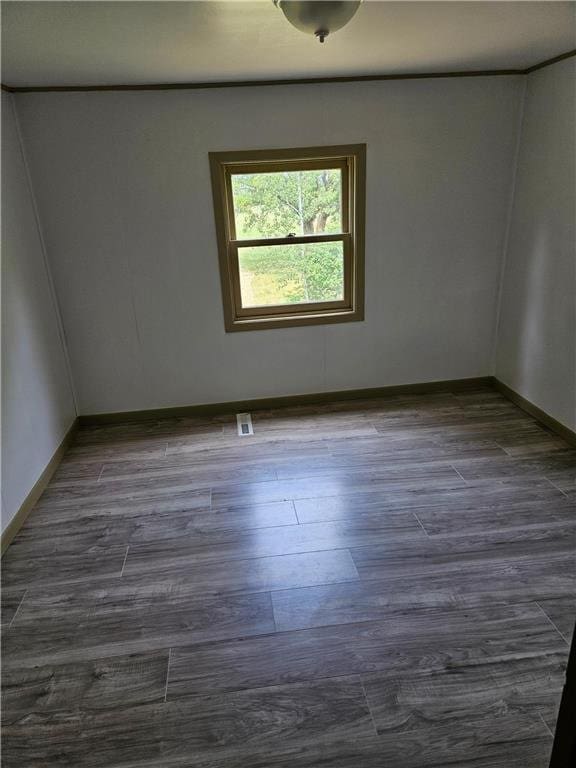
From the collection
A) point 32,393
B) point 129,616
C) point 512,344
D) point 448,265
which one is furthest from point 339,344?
point 129,616

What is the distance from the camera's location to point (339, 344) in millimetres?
3689

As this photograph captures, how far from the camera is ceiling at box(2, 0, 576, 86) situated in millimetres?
1789

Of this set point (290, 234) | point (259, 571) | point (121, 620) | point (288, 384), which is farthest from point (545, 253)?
point (121, 620)

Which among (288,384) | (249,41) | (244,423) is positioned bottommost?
(244,423)

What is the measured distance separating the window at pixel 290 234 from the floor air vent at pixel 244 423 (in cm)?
65

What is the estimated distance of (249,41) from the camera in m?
2.16

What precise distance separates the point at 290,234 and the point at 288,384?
42.8 inches

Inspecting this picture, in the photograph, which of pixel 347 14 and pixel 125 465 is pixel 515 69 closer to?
pixel 347 14

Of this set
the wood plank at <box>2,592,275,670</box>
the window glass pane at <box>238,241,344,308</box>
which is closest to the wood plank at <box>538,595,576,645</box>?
the wood plank at <box>2,592,275,670</box>

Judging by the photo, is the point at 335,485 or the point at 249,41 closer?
the point at 249,41

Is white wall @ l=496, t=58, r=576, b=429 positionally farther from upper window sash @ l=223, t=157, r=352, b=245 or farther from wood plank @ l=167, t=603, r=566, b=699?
wood plank @ l=167, t=603, r=566, b=699

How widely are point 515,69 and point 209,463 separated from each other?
10.2 ft

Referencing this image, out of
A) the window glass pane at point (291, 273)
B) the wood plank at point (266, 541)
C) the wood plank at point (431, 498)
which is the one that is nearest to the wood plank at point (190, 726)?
the wood plank at point (266, 541)

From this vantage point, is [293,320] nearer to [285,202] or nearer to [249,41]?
[285,202]
